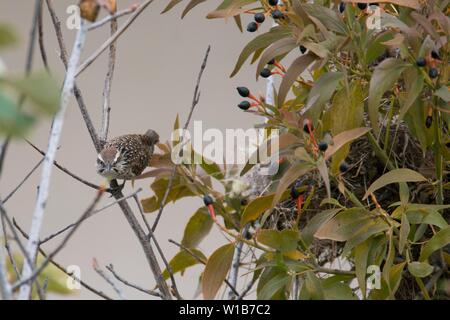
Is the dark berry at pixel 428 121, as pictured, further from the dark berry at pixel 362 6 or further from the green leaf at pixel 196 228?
the green leaf at pixel 196 228

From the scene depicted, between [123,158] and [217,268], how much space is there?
1.44 ft

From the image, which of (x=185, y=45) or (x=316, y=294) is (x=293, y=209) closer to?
(x=316, y=294)

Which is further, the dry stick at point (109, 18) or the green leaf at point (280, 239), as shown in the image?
the green leaf at point (280, 239)

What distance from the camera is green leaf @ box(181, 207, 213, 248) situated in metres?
1.61

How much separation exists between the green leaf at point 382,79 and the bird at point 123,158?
1.94 feet

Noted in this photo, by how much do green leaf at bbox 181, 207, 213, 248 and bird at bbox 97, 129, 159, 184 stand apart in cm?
16

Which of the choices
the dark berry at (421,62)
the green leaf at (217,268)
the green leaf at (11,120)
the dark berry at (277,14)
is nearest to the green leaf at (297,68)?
the dark berry at (277,14)

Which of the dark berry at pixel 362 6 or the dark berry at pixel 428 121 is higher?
the dark berry at pixel 362 6

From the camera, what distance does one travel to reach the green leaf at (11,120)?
38 cm

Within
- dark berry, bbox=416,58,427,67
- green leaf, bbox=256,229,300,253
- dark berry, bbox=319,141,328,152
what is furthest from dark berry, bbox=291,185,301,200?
dark berry, bbox=416,58,427,67

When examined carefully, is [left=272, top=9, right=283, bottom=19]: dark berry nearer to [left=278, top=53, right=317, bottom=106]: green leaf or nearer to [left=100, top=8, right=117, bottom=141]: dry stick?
[left=278, top=53, right=317, bottom=106]: green leaf

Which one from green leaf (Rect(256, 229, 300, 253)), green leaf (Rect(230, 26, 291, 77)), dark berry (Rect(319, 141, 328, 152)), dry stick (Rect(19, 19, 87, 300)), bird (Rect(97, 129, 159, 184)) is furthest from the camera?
bird (Rect(97, 129, 159, 184))

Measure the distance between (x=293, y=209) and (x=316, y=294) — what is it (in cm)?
32
